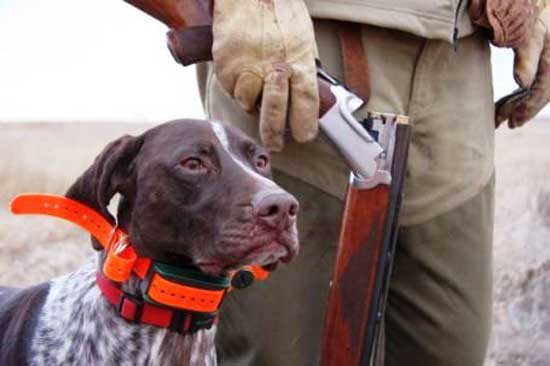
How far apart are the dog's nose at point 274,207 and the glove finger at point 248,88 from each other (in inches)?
11.9

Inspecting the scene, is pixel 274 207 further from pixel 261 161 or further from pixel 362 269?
pixel 362 269

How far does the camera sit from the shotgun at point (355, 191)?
2.82 m

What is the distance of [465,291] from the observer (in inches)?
127

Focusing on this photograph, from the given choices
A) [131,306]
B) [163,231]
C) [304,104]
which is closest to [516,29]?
[304,104]

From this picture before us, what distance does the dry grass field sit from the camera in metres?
5.81

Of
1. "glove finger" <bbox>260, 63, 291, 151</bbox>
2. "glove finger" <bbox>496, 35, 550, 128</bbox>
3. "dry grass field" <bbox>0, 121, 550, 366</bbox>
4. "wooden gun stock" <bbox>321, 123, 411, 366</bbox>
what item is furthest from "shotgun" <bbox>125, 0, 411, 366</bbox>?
"dry grass field" <bbox>0, 121, 550, 366</bbox>

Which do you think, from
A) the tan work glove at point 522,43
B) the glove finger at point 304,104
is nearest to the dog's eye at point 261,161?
the glove finger at point 304,104

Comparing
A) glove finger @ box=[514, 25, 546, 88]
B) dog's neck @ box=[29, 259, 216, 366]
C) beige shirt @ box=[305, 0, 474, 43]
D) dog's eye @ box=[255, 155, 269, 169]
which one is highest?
beige shirt @ box=[305, 0, 474, 43]

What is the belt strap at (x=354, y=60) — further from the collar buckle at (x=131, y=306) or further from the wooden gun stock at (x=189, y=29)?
the collar buckle at (x=131, y=306)

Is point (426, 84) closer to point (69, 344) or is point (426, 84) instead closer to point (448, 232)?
point (448, 232)

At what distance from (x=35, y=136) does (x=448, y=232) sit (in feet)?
17.9

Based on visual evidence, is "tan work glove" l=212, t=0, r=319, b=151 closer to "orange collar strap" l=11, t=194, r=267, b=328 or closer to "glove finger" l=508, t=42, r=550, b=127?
"orange collar strap" l=11, t=194, r=267, b=328

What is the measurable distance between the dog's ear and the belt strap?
1.84ft

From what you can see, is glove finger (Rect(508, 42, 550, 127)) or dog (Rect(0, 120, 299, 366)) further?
glove finger (Rect(508, 42, 550, 127))
